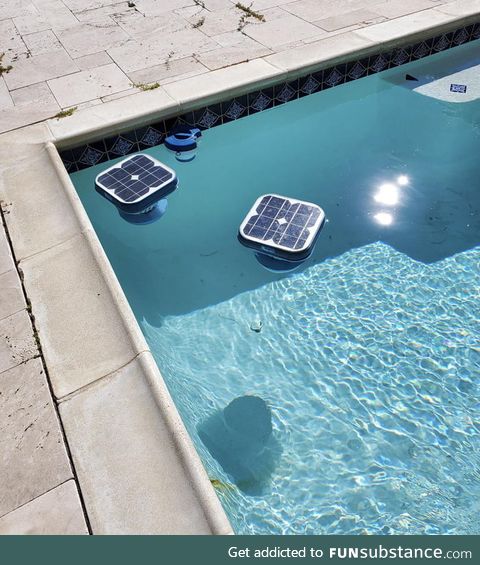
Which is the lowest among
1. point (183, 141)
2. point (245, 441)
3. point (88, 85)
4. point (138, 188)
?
point (245, 441)

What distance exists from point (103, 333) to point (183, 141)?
3227 mm

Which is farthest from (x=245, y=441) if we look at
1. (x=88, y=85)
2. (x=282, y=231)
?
(x=88, y=85)

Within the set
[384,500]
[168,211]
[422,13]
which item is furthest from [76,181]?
[422,13]

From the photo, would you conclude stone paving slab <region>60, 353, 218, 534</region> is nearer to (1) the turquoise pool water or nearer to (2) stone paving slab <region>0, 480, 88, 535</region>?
(2) stone paving slab <region>0, 480, 88, 535</region>

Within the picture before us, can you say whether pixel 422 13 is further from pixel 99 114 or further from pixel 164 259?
pixel 164 259

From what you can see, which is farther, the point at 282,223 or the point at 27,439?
the point at 282,223

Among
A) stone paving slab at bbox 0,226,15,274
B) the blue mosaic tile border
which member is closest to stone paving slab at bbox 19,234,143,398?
stone paving slab at bbox 0,226,15,274

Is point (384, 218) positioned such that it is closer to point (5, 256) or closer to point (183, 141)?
point (183, 141)

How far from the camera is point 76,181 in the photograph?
6.12 meters

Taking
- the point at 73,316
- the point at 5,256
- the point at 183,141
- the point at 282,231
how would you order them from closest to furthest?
the point at 73,316
the point at 5,256
the point at 282,231
the point at 183,141

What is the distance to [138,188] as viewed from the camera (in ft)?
19.0

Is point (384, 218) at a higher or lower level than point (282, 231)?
lower

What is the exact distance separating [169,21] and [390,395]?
6.96 m

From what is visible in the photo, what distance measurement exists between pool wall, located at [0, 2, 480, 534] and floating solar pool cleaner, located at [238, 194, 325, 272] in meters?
1.58
